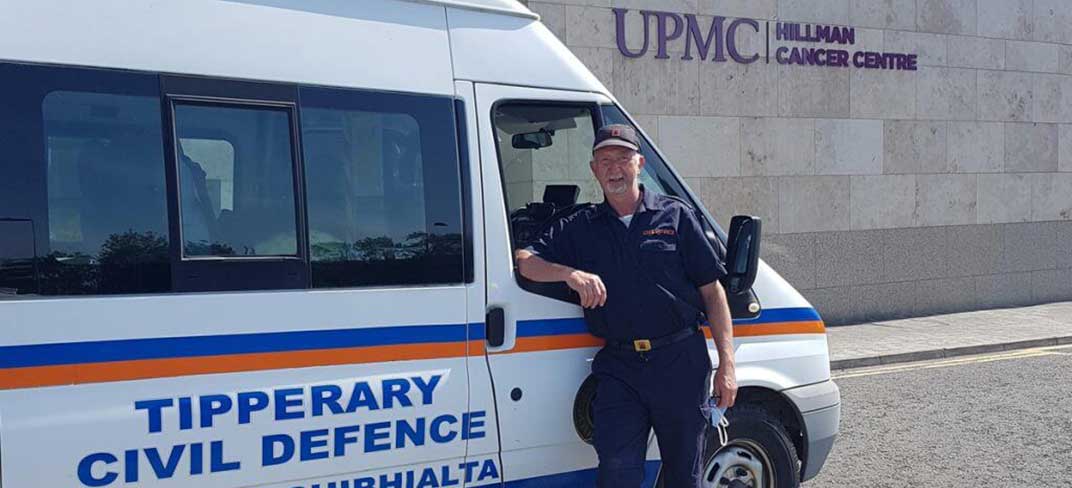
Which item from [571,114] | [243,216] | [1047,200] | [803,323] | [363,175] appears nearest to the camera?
[243,216]

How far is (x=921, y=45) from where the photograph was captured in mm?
12906

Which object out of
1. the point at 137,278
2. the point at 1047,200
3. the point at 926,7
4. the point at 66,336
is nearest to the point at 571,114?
the point at 137,278

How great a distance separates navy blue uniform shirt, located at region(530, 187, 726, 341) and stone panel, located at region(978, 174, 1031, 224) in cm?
1090

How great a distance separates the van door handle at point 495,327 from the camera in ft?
12.3

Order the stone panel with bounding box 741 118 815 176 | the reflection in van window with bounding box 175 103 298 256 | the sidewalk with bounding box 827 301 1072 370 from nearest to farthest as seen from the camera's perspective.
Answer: the reflection in van window with bounding box 175 103 298 256, the sidewalk with bounding box 827 301 1072 370, the stone panel with bounding box 741 118 815 176

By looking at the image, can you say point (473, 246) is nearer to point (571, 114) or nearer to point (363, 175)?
point (363, 175)

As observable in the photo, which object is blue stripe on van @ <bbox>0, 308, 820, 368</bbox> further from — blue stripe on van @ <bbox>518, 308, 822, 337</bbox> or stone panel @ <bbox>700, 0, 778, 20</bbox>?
stone panel @ <bbox>700, 0, 778, 20</bbox>

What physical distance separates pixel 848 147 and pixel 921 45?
1789 millimetres

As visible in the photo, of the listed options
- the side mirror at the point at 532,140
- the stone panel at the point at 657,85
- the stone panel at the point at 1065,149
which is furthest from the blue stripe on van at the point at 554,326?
the stone panel at the point at 1065,149

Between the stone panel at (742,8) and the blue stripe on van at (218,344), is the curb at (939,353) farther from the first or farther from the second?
the blue stripe on van at (218,344)

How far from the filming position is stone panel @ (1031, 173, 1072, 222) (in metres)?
13.9

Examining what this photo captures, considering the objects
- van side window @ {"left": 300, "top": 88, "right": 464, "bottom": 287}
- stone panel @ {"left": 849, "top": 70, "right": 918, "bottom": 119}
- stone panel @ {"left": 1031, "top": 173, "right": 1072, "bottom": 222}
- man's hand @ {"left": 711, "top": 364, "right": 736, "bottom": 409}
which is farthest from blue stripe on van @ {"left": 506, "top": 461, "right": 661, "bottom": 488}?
stone panel @ {"left": 1031, "top": 173, "right": 1072, "bottom": 222}

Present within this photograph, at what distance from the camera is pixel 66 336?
2984 millimetres

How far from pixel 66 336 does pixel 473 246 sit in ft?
4.60
